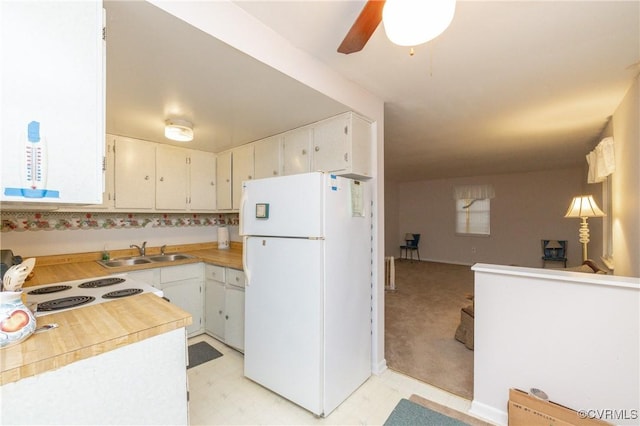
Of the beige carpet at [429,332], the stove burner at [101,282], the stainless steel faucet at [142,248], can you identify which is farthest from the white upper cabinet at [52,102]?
the beige carpet at [429,332]

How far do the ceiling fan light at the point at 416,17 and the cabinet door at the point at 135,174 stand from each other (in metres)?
2.94

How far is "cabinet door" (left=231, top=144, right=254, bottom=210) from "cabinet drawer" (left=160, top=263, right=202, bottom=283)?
835 millimetres

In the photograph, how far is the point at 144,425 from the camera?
1.07m

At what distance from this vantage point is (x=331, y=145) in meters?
2.29

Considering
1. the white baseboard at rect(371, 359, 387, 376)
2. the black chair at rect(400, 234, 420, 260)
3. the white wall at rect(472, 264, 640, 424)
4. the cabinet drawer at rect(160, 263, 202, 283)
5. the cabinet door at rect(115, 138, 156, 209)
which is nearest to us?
the white wall at rect(472, 264, 640, 424)

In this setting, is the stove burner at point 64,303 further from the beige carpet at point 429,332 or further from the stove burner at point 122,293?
the beige carpet at point 429,332

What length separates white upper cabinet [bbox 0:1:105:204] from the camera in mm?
886

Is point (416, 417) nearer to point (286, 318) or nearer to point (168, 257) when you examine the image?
point (286, 318)

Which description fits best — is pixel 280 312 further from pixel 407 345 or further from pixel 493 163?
pixel 493 163

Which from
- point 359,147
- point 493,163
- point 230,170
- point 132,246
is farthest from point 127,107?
point 493,163

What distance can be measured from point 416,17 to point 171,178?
308cm

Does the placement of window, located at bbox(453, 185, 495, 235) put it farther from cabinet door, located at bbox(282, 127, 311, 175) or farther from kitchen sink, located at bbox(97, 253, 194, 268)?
A: kitchen sink, located at bbox(97, 253, 194, 268)

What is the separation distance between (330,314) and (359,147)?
135 cm

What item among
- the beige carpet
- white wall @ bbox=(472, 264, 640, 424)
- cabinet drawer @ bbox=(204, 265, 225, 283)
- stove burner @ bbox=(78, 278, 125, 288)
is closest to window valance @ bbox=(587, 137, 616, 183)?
white wall @ bbox=(472, 264, 640, 424)
